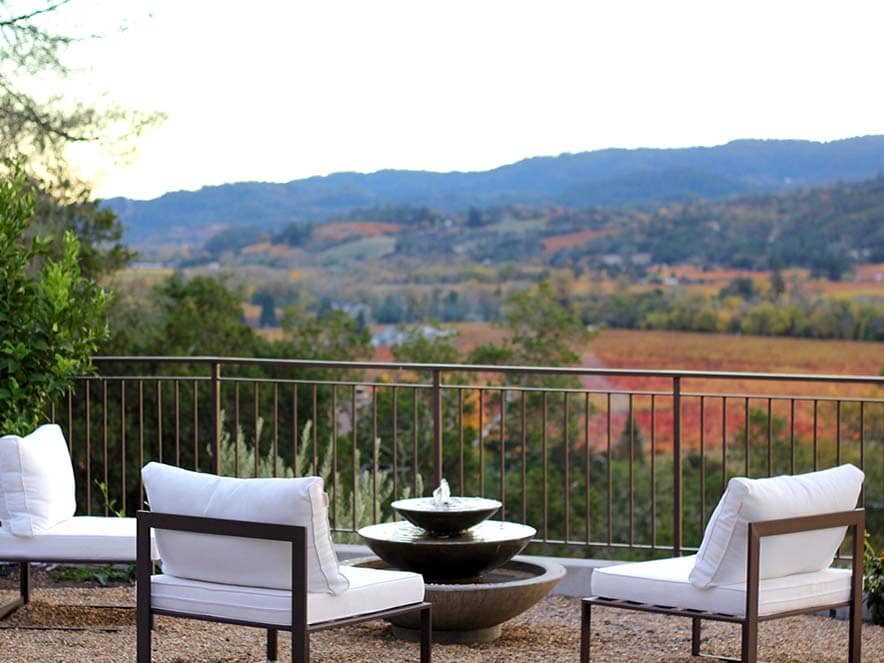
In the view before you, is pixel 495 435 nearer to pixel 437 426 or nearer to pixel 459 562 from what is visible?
pixel 437 426

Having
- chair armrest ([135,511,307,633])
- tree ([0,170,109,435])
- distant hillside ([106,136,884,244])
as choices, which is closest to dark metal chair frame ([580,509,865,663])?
chair armrest ([135,511,307,633])

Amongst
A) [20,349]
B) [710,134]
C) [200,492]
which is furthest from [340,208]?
[200,492]

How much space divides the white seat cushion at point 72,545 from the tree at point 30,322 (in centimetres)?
109

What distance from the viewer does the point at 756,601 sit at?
4215 millimetres

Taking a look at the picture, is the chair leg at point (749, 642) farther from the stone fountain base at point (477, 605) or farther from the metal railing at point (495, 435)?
the metal railing at point (495, 435)

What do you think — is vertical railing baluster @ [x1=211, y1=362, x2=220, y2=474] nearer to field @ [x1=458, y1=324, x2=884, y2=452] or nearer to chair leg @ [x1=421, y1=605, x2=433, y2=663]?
chair leg @ [x1=421, y1=605, x2=433, y2=663]

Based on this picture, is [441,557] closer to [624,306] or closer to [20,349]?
[20,349]

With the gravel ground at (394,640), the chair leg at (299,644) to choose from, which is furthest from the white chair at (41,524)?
the chair leg at (299,644)

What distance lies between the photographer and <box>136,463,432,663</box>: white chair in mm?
3977

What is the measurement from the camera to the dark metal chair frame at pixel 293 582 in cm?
394

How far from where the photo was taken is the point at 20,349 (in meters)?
A: 6.39

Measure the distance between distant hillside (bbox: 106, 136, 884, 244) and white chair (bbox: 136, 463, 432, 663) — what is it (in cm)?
1876

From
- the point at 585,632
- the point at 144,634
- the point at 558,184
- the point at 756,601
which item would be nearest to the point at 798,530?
the point at 756,601

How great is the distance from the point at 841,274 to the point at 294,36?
11256 mm
